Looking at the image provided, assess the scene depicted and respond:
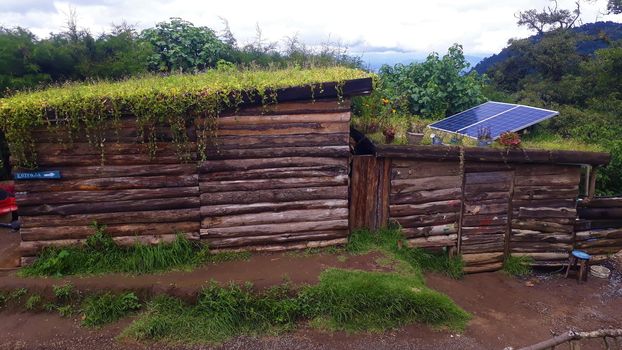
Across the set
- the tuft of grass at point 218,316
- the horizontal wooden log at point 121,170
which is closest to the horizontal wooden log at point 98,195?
the horizontal wooden log at point 121,170

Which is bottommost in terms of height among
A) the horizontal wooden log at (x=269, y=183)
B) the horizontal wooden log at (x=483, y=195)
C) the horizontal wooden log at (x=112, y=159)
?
the horizontal wooden log at (x=483, y=195)

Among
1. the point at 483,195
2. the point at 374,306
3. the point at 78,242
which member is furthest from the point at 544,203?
the point at 78,242

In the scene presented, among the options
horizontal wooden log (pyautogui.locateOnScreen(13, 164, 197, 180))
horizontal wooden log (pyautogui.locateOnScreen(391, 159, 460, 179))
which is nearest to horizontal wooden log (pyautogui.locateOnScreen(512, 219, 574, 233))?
horizontal wooden log (pyautogui.locateOnScreen(391, 159, 460, 179))

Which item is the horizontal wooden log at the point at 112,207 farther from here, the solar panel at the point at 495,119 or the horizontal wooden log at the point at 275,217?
the solar panel at the point at 495,119

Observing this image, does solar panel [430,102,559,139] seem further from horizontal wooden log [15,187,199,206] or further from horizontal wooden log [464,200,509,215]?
horizontal wooden log [15,187,199,206]

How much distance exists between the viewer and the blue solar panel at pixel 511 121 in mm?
9500

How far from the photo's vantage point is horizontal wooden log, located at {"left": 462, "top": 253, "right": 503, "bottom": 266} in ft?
29.7

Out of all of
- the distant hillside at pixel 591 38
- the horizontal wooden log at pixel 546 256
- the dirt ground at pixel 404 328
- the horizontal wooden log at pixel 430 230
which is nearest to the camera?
the dirt ground at pixel 404 328

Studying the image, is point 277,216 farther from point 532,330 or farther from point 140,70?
point 140,70

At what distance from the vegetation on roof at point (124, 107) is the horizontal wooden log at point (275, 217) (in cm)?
140

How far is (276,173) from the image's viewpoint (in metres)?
7.72

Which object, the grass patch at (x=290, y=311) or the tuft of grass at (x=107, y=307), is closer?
the grass patch at (x=290, y=311)

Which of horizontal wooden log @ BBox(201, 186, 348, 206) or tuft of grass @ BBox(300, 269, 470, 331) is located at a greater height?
horizontal wooden log @ BBox(201, 186, 348, 206)

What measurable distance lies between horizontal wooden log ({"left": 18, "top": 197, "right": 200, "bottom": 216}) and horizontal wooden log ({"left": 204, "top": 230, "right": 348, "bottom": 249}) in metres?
0.77
